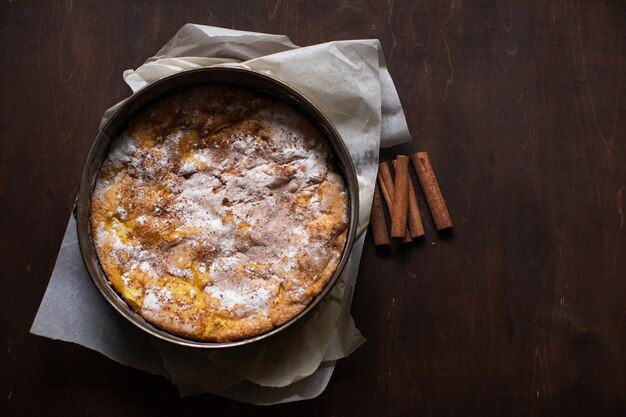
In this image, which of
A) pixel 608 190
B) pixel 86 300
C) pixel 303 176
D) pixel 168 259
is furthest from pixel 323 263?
pixel 608 190

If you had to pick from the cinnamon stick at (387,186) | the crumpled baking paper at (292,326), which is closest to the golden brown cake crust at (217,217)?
the crumpled baking paper at (292,326)

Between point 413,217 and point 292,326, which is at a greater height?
point 413,217

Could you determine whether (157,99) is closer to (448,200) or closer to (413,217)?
(413,217)

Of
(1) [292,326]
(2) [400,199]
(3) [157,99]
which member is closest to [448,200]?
(2) [400,199]

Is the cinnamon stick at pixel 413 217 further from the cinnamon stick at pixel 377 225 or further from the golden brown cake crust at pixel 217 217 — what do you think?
the golden brown cake crust at pixel 217 217

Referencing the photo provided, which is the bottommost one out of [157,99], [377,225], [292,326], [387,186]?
[292,326]

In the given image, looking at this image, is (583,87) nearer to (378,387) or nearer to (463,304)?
(463,304)

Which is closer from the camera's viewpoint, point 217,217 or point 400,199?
point 217,217
